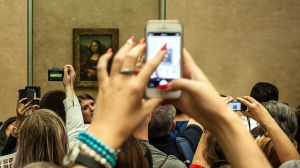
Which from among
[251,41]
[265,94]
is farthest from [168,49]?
[251,41]

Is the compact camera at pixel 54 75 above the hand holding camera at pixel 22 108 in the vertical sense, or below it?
above

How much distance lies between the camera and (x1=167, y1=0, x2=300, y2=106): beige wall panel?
10148 millimetres

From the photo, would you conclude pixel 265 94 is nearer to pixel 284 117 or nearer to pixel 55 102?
pixel 284 117

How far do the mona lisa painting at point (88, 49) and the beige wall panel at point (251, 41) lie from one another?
1321mm

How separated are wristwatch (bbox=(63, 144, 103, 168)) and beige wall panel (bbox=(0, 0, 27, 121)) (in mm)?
9492

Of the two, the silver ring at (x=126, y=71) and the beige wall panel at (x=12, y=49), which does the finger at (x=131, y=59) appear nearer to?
the silver ring at (x=126, y=71)

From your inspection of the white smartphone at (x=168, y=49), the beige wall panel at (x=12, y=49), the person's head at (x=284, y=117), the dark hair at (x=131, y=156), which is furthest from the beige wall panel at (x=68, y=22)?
the white smartphone at (x=168, y=49)

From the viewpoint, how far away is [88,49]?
10.3m

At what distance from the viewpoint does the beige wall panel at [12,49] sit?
10352mm

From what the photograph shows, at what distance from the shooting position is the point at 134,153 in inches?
102

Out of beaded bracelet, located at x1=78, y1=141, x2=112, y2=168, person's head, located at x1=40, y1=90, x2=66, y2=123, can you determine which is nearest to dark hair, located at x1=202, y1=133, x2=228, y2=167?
person's head, located at x1=40, y1=90, x2=66, y2=123

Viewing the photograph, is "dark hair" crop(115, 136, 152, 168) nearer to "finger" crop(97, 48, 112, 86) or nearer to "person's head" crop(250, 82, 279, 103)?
"finger" crop(97, 48, 112, 86)

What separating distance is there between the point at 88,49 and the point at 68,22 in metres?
0.69

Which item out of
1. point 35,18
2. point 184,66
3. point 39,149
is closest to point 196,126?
point 39,149
